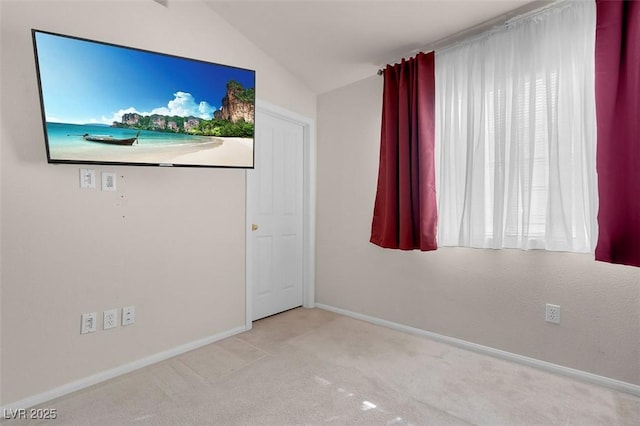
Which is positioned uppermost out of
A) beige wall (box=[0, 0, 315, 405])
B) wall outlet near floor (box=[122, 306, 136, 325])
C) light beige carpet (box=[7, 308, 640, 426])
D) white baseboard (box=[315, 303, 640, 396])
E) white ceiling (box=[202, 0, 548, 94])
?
white ceiling (box=[202, 0, 548, 94])

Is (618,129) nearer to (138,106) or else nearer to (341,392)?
(341,392)

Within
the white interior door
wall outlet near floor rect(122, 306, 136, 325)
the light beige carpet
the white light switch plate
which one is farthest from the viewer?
the white interior door

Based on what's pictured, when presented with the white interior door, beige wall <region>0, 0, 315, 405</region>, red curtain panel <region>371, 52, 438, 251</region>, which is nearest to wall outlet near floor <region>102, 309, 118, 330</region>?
beige wall <region>0, 0, 315, 405</region>

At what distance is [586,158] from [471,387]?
1.55 meters

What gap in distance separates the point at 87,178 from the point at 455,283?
271 centimetres

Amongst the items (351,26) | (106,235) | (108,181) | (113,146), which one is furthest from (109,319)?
(351,26)

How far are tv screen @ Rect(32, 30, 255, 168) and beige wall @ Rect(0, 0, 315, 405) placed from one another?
0.25 m

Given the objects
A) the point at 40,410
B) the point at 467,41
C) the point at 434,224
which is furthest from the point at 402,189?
the point at 40,410

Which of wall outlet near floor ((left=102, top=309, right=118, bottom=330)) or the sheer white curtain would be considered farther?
wall outlet near floor ((left=102, top=309, right=118, bottom=330))

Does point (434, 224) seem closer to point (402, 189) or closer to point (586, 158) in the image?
point (402, 189)

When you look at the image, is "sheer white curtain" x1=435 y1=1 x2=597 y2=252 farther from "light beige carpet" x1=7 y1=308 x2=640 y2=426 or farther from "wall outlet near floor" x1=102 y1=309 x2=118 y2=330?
"wall outlet near floor" x1=102 y1=309 x2=118 y2=330

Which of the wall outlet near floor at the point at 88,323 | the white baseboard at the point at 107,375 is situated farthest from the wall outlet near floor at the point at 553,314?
the wall outlet near floor at the point at 88,323

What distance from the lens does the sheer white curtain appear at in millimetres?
2000

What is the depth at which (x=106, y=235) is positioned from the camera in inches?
84.5
